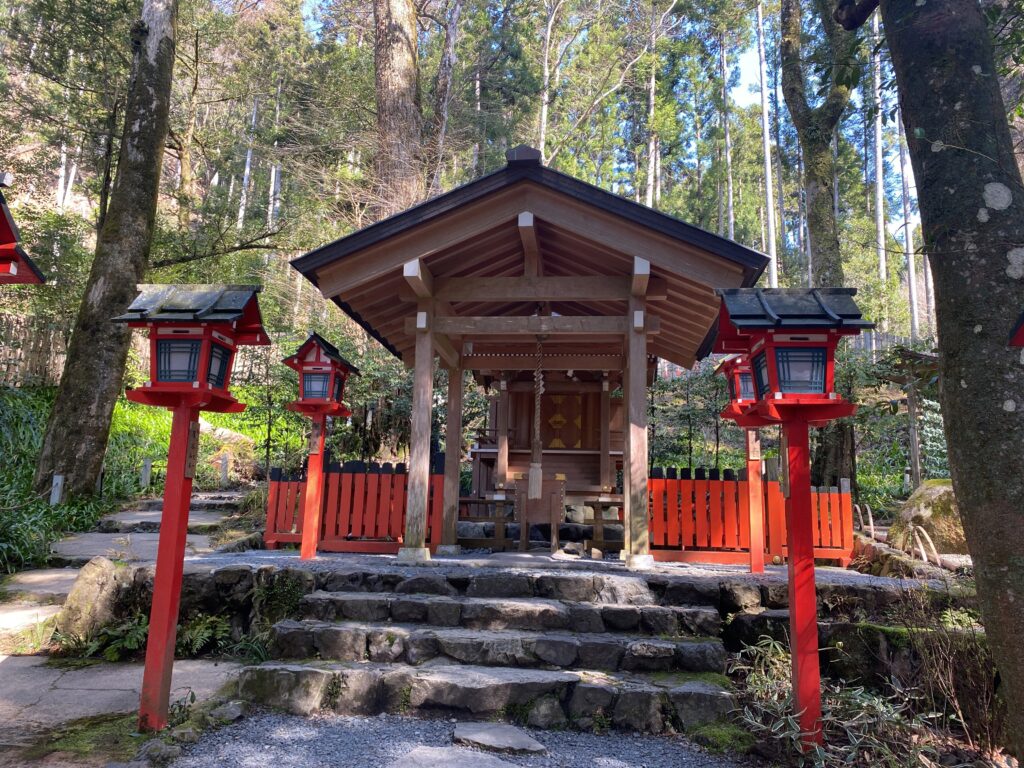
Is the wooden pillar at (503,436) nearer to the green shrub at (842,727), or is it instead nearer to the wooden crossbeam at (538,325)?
the wooden crossbeam at (538,325)

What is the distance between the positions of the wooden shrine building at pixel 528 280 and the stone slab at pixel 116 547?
11.1 ft

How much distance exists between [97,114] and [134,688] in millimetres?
12840

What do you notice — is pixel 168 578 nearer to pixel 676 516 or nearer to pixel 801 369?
pixel 801 369

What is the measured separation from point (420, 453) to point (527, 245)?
2.59 meters

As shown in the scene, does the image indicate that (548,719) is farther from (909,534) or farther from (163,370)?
(909,534)

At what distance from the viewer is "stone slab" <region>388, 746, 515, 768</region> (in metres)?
3.36

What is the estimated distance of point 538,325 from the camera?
7.13 meters

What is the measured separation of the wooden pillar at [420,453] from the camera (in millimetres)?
6582

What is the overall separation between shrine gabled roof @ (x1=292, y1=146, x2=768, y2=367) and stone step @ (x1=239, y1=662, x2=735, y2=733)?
3.65 metres

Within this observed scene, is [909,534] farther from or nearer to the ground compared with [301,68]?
nearer to the ground

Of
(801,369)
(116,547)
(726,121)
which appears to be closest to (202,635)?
(116,547)

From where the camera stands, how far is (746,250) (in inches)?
231

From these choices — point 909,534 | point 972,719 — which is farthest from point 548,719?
point 909,534

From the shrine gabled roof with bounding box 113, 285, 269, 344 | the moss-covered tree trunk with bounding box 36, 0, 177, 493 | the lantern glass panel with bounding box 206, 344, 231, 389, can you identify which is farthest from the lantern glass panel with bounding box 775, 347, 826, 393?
the moss-covered tree trunk with bounding box 36, 0, 177, 493
